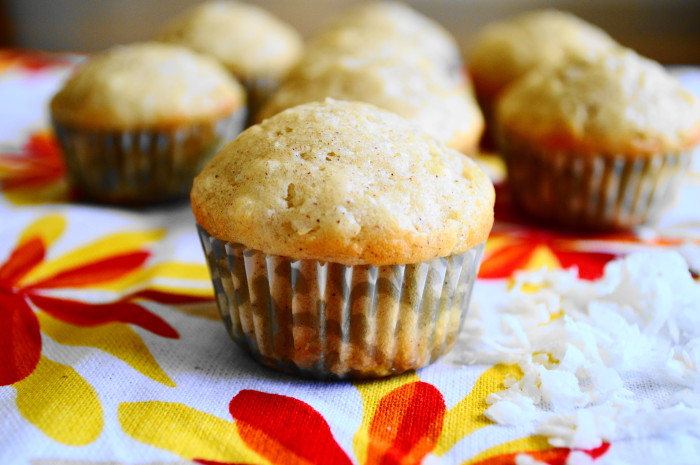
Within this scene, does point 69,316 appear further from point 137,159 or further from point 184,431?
point 137,159

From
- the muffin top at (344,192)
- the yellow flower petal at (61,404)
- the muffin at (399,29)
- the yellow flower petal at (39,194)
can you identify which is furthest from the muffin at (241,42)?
the yellow flower petal at (61,404)

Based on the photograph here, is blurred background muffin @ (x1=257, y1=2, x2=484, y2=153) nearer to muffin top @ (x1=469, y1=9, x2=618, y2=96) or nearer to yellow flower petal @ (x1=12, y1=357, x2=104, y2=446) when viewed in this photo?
muffin top @ (x1=469, y1=9, x2=618, y2=96)

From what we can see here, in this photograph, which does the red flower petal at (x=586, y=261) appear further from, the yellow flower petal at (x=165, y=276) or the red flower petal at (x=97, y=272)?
the red flower petal at (x=97, y=272)

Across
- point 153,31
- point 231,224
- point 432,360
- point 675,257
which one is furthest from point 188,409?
point 153,31

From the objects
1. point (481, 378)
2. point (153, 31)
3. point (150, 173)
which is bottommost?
point (153, 31)

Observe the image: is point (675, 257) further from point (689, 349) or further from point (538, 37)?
point (538, 37)

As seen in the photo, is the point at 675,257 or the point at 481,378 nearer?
the point at 481,378
